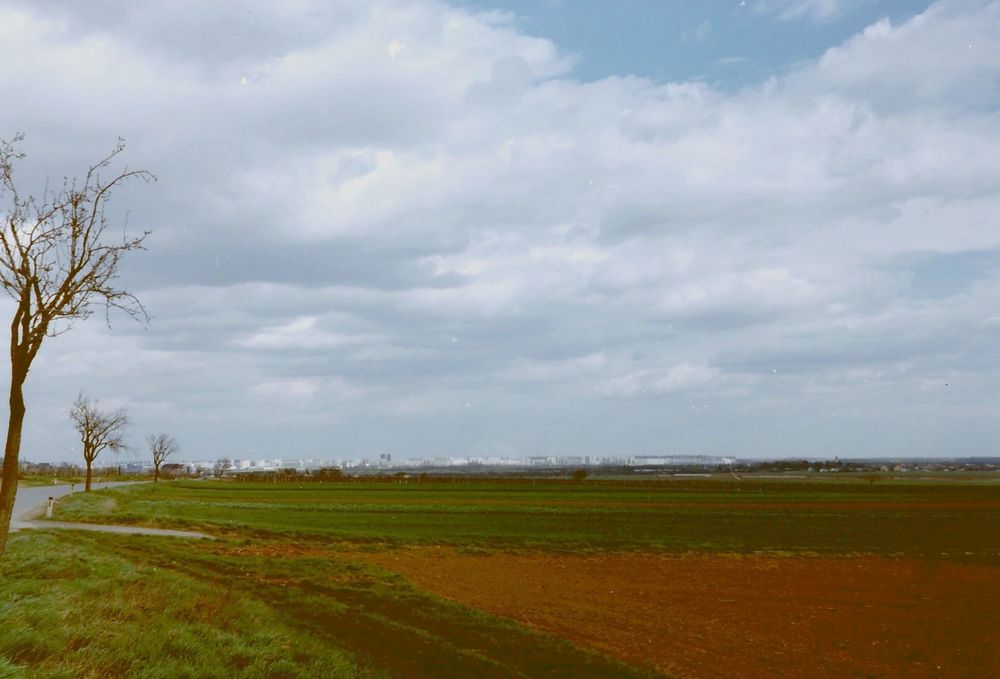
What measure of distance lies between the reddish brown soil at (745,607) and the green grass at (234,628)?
2.71 meters

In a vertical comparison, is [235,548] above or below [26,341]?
below

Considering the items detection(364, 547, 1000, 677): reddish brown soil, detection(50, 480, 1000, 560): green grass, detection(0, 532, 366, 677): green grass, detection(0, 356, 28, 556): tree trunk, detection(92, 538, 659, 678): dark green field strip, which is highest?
detection(0, 356, 28, 556): tree trunk

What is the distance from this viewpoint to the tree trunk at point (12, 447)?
1398cm

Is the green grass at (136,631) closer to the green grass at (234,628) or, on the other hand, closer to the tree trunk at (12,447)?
the green grass at (234,628)

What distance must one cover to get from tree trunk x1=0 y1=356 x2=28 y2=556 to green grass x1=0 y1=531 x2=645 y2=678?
1.14m

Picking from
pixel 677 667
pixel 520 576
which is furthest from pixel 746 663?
pixel 520 576

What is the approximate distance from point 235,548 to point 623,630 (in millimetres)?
21110

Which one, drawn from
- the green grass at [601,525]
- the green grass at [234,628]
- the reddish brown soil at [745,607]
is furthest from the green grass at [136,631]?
the green grass at [601,525]

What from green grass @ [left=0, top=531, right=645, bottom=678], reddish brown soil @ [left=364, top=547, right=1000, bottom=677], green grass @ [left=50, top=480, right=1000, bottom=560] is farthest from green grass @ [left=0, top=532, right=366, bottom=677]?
green grass @ [left=50, top=480, right=1000, bottom=560]

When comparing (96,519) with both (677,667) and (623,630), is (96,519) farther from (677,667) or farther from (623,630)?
(677,667)

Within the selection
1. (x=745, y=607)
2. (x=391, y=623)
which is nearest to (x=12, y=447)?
(x=391, y=623)

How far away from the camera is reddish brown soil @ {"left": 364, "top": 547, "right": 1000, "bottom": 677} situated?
17531 mm

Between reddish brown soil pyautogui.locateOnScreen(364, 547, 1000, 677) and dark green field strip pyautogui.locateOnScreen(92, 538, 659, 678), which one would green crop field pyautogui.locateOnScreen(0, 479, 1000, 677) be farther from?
reddish brown soil pyautogui.locateOnScreen(364, 547, 1000, 677)

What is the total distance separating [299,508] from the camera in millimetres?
73938
